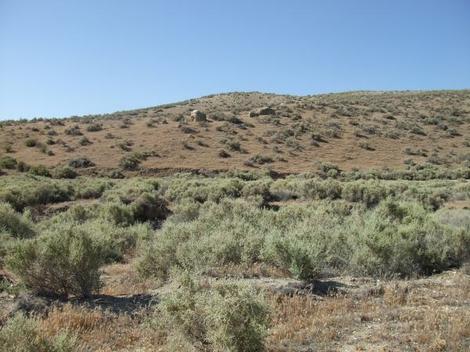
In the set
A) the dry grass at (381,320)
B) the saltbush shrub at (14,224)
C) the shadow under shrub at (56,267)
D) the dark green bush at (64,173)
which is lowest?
the dark green bush at (64,173)

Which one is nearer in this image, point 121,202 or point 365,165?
point 121,202

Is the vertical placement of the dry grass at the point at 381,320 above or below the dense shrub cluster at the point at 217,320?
below

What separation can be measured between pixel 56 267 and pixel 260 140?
36.3m

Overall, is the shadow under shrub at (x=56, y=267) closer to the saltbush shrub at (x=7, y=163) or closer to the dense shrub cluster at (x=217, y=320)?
the dense shrub cluster at (x=217, y=320)

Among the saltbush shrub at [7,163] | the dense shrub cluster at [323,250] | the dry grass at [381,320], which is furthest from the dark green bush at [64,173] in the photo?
the dry grass at [381,320]

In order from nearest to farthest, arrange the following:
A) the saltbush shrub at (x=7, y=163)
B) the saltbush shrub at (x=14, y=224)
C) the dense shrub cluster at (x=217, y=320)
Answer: the dense shrub cluster at (x=217, y=320) < the saltbush shrub at (x=14, y=224) < the saltbush shrub at (x=7, y=163)

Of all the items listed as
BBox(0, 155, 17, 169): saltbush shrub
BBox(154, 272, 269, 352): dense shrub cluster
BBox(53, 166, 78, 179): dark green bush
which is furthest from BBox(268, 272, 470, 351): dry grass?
BBox(0, 155, 17, 169): saltbush shrub

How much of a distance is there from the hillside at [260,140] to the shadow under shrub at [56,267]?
27.4m

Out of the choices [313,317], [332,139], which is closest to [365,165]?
[332,139]

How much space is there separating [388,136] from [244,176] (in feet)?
64.2

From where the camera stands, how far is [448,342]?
18.3ft

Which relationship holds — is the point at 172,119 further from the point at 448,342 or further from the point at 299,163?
the point at 448,342

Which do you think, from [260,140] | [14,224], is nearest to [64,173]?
[260,140]

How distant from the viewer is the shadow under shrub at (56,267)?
823 centimetres
